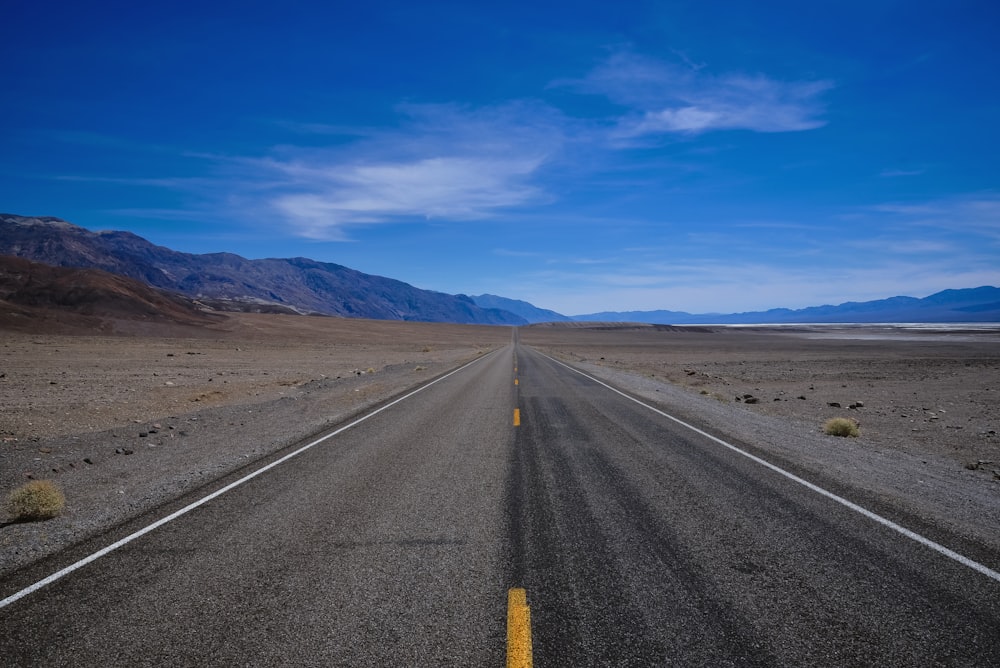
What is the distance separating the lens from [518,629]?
3816mm

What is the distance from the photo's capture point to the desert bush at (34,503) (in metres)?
6.16

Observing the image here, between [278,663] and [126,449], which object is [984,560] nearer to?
[278,663]

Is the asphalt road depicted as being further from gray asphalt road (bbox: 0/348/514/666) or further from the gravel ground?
the gravel ground

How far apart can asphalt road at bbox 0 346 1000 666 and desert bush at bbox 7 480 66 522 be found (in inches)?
52.6

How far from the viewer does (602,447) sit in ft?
33.4

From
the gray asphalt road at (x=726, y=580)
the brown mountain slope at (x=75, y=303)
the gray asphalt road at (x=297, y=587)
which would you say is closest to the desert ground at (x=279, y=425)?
the gray asphalt road at (x=297, y=587)

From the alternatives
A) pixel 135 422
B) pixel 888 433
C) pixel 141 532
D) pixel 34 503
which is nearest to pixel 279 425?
pixel 135 422

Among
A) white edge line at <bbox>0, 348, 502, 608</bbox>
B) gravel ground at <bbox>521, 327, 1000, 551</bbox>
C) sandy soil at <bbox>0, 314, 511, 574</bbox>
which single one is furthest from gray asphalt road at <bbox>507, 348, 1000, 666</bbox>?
sandy soil at <bbox>0, 314, 511, 574</bbox>

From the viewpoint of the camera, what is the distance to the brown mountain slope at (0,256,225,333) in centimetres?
5347

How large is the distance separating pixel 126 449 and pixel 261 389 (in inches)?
499

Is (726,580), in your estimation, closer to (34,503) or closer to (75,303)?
(34,503)

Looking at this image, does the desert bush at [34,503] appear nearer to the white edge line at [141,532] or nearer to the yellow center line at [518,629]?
the white edge line at [141,532]

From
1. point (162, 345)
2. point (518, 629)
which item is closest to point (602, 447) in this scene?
point (518, 629)

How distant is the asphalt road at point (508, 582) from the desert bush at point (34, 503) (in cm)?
134
